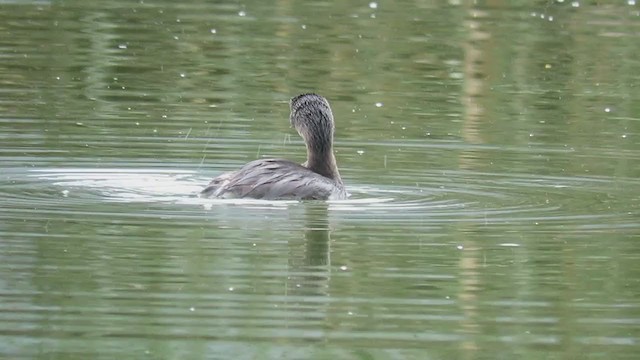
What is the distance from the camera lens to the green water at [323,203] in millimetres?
8594

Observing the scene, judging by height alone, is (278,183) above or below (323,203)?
above

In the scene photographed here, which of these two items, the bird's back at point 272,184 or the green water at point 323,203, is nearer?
the green water at point 323,203

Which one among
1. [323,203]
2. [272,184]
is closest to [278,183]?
[272,184]

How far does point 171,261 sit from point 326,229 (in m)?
1.31

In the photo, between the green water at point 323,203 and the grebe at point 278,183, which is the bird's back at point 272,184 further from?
the green water at point 323,203

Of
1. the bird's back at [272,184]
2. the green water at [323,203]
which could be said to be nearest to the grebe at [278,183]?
the bird's back at [272,184]

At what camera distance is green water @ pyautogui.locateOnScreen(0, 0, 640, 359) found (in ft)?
28.2

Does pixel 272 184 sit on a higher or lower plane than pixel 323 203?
higher

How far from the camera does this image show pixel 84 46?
20953 mm

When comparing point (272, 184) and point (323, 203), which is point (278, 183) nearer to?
point (272, 184)

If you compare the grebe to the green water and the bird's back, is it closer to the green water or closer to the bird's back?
the bird's back

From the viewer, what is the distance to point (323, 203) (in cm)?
1192

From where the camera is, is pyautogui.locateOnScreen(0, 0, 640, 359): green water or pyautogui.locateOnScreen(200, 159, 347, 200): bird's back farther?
pyautogui.locateOnScreen(200, 159, 347, 200): bird's back

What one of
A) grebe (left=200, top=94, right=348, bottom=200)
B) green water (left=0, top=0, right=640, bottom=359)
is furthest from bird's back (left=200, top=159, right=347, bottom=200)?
green water (left=0, top=0, right=640, bottom=359)
